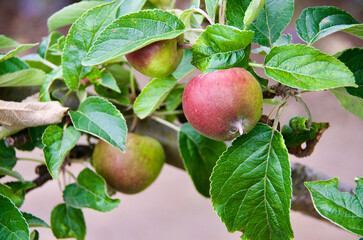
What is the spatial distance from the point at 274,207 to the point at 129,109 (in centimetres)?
26

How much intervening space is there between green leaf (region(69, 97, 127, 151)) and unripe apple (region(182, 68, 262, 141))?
7 centimetres

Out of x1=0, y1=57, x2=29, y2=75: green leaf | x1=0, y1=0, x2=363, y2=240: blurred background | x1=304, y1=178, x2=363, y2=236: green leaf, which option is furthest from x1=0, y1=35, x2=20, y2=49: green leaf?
x1=0, y1=0, x2=363, y2=240: blurred background

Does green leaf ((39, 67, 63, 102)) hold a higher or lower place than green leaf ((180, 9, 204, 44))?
lower

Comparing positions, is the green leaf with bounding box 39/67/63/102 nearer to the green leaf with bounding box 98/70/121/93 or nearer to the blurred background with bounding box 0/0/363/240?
the green leaf with bounding box 98/70/121/93

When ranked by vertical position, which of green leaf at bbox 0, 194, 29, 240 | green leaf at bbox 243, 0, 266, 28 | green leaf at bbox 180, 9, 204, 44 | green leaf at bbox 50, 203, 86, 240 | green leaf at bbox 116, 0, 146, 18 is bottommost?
green leaf at bbox 50, 203, 86, 240

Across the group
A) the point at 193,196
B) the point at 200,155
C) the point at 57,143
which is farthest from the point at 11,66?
the point at 193,196

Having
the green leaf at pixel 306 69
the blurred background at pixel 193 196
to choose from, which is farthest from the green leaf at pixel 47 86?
the blurred background at pixel 193 196

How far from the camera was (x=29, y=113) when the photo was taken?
1.33ft

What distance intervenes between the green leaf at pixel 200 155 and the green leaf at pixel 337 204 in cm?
17

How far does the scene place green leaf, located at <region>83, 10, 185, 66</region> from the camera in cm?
32

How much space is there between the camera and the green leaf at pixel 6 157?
1.57ft

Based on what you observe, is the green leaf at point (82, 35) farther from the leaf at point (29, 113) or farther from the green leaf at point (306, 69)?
the green leaf at point (306, 69)

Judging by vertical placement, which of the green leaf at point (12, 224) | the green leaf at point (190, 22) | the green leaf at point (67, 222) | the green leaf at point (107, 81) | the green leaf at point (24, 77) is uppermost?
the green leaf at point (190, 22)

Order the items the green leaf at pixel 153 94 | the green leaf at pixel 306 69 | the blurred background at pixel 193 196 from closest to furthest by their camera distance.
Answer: the green leaf at pixel 306 69
the green leaf at pixel 153 94
the blurred background at pixel 193 196
